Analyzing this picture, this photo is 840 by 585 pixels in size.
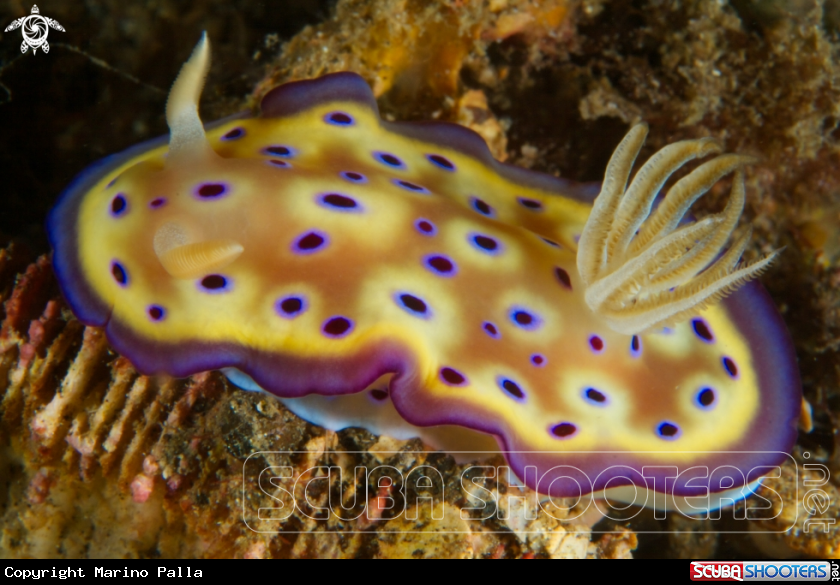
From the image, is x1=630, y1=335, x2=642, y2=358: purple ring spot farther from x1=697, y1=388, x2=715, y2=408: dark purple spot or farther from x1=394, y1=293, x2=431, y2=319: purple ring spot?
x1=394, y1=293, x2=431, y2=319: purple ring spot

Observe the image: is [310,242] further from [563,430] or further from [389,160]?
[563,430]

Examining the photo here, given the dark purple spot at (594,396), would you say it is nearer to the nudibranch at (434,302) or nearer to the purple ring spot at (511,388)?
the nudibranch at (434,302)

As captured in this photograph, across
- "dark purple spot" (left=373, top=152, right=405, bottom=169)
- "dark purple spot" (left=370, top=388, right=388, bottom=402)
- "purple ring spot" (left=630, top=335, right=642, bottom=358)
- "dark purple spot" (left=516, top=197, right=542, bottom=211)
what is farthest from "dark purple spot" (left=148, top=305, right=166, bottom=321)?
"purple ring spot" (left=630, top=335, right=642, bottom=358)

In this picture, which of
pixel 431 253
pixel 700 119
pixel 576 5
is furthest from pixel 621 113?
pixel 431 253

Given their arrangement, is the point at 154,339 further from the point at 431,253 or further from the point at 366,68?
the point at 366,68

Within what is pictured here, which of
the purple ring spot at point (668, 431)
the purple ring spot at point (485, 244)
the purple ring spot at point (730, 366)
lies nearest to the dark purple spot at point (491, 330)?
the purple ring spot at point (485, 244)

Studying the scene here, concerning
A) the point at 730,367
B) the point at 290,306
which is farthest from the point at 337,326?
the point at 730,367

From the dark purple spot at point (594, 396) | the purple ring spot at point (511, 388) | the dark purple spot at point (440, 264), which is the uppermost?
the dark purple spot at point (440, 264)
